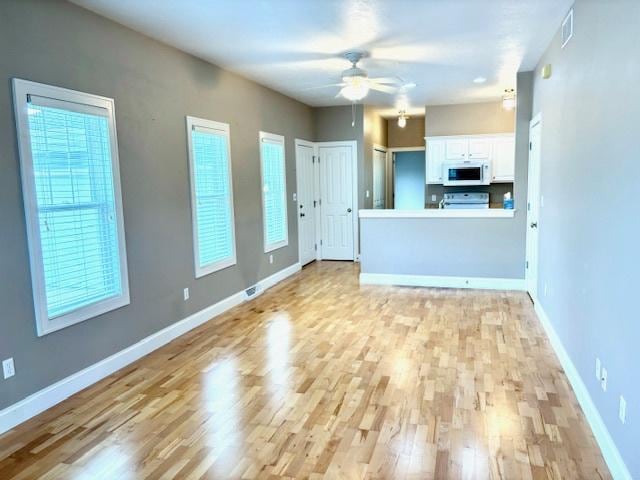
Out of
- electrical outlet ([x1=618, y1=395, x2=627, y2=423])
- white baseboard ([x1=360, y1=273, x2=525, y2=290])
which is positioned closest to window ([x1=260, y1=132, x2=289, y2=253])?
white baseboard ([x1=360, y1=273, x2=525, y2=290])

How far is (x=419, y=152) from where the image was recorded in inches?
409

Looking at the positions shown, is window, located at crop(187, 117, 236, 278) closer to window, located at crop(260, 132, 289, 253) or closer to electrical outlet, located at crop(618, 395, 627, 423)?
window, located at crop(260, 132, 289, 253)

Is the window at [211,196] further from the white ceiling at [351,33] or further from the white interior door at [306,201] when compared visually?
the white interior door at [306,201]

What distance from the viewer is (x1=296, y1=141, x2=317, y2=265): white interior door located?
7.52 metres

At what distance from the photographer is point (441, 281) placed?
20.1ft

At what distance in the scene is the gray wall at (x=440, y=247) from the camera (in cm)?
582

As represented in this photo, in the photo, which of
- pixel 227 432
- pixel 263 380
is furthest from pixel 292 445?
pixel 263 380

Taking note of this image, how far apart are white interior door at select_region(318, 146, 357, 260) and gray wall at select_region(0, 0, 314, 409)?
95.6 inches

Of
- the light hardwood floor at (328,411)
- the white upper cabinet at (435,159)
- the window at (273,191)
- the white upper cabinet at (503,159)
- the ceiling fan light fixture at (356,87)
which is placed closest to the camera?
the light hardwood floor at (328,411)

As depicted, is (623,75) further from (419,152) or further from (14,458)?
(419,152)

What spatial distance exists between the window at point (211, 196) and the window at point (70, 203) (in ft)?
3.58

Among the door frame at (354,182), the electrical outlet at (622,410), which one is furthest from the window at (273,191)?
the electrical outlet at (622,410)

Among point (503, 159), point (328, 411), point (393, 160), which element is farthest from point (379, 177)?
point (328, 411)

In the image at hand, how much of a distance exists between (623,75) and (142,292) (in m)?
3.67
